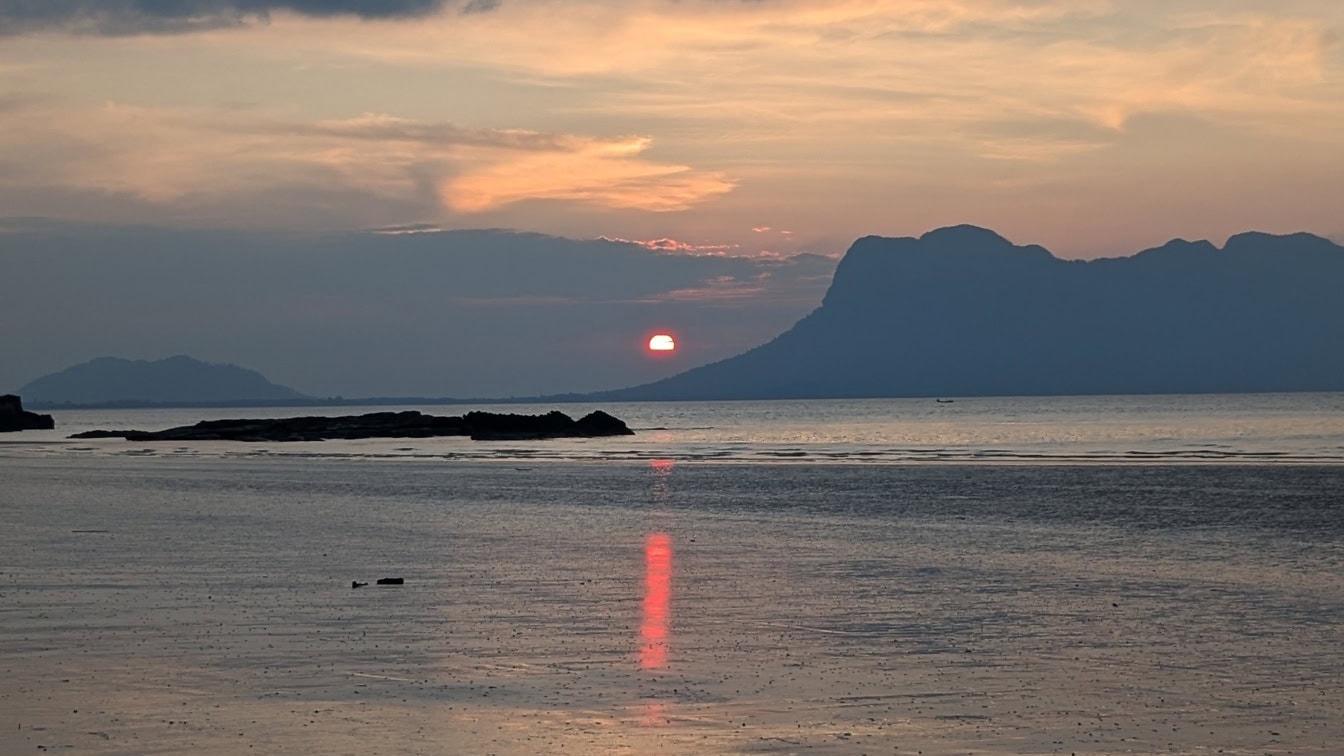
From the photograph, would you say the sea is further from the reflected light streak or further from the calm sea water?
the calm sea water

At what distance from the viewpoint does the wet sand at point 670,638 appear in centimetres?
1559

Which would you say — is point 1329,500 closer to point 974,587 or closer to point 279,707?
point 974,587

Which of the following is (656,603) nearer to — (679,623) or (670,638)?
(679,623)

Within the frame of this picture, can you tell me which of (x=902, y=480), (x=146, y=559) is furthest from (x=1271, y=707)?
(x=902, y=480)

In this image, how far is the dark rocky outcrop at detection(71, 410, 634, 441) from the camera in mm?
144875

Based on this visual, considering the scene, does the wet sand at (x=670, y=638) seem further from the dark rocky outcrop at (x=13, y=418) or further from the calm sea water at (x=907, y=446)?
the dark rocky outcrop at (x=13, y=418)

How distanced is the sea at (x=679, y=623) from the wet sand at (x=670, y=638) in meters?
0.09

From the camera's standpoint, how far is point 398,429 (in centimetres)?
15488

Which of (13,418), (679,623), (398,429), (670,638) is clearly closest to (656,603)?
(679,623)

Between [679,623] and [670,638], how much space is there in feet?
5.40

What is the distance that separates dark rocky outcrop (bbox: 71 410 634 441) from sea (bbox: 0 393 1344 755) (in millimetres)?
86315

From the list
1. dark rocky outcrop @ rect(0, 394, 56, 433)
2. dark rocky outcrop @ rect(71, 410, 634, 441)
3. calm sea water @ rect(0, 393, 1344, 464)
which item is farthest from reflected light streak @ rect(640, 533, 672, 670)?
dark rocky outcrop @ rect(0, 394, 56, 433)

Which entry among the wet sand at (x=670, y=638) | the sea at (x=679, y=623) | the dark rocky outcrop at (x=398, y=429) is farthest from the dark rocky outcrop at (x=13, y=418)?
the wet sand at (x=670, y=638)

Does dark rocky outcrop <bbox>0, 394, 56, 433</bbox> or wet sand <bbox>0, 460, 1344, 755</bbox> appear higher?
dark rocky outcrop <bbox>0, 394, 56, 433</bbox>
